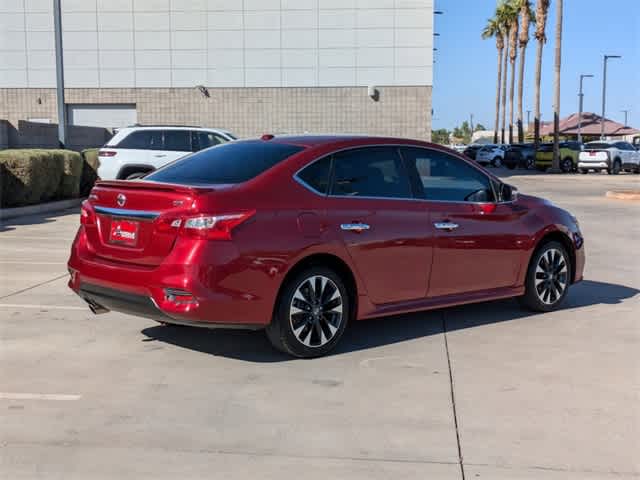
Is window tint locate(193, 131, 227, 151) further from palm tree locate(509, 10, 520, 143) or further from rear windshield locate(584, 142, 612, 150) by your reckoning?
palm tree locate(509, 10, 520, 143)

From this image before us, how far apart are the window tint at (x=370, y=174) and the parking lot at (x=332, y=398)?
1270 millimetres

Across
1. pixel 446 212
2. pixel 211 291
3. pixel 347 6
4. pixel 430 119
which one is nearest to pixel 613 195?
pixel 430 119

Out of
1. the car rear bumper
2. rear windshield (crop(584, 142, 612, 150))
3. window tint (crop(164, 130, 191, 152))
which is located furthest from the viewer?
rear windshield (crop(584, 142, 612, 150))

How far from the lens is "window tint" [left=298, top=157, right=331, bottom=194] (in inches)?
245

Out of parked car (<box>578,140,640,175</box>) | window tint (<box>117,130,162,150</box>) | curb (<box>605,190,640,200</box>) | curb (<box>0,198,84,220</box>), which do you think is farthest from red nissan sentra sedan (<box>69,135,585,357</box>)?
parked car (<box>578,140,640,175</box>)

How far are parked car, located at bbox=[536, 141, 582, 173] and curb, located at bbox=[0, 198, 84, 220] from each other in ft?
107

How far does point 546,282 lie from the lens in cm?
799

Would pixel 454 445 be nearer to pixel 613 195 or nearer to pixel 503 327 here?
pixel 503 327

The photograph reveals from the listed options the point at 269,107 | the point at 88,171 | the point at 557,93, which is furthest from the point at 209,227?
the point at 557,93

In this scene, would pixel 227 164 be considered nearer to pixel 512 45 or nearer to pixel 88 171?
pixel 88 171

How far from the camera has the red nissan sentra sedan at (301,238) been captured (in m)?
5.65

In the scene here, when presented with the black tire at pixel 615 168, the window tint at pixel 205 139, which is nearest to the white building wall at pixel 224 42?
the window tint at pixel 205 139

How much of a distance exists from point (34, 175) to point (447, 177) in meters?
12.5

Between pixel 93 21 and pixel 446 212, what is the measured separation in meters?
28.2
